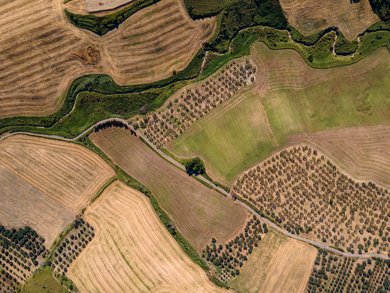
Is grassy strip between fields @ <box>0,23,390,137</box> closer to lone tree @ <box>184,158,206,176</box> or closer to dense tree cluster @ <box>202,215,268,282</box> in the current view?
lone tree @ <box>184,158,206,176</box>

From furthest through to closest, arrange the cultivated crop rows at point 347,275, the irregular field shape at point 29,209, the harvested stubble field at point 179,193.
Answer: the irregular field shape at point 29,209 → the harvested stubble field at point 179,193 → the cultivated crop rows at point 347,275

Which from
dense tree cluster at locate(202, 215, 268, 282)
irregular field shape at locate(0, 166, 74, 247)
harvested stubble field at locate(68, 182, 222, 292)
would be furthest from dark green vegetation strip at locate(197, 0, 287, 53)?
irregular field shape at locate(0, 166, 74, 247)

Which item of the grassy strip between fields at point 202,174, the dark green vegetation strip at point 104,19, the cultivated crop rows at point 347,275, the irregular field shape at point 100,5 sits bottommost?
the cultivated crop rows at point 347,275

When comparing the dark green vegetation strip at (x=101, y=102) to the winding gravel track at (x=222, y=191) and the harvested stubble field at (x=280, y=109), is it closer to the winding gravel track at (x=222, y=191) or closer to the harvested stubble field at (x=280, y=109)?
the winding gravel track at (x=222, y=191)

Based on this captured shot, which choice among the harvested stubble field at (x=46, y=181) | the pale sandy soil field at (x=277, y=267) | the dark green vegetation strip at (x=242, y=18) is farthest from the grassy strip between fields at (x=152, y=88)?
the pale sandy soil field at (x=277, y=267)

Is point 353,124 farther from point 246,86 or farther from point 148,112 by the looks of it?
point 148,112

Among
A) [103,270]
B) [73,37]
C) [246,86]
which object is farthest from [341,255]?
[73,37]

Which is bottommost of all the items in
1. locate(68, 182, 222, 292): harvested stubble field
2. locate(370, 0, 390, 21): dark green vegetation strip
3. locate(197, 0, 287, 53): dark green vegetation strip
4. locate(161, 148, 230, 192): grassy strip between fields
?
locate(68, 182, 222, 292): harvested stubble field
